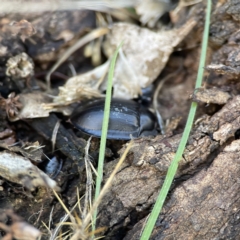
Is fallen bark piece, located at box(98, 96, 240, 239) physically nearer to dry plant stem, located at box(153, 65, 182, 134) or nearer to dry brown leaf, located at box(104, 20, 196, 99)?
dry plant stem, located at box(153, 65, 182, 134)

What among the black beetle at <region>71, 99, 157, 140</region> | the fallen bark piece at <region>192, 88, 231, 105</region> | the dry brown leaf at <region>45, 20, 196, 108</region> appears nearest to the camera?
the fallen bark piece at <region>192, 88, 231, 105</region>

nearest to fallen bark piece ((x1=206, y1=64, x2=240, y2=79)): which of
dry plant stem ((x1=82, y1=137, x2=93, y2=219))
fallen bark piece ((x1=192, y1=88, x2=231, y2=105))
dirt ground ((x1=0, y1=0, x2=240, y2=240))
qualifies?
dirt ground ((x1=0, y1=0, x2=240, y2=240))

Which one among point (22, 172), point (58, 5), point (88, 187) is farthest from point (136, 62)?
point (22, 172)

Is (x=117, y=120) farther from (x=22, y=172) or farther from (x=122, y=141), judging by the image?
(x=22, y=172)

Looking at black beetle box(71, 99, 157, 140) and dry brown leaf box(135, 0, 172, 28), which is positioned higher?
dry brown leaf box(135, 0, 172, 28)

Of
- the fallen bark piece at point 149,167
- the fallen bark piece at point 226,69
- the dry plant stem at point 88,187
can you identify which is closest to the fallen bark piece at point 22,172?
the dry plant stem at point 88,187

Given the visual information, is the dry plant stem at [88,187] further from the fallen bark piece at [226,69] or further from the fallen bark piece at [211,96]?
the fallen bark piece at [226,69]

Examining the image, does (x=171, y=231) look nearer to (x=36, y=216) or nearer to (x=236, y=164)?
(x=236, y=164)
